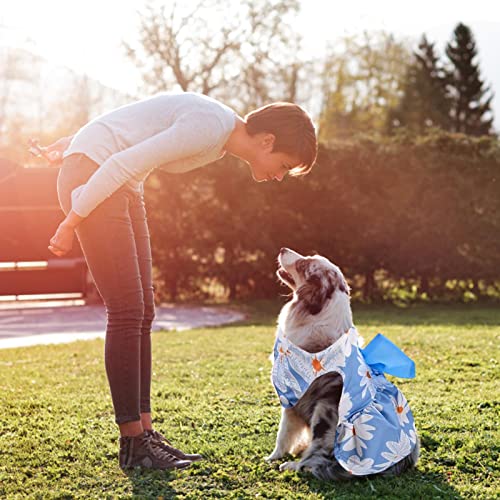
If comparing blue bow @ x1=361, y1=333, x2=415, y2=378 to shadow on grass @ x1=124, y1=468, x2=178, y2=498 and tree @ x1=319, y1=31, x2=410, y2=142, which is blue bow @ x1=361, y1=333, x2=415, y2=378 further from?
tree @ x1=319, y1=31, x2=410, y2=142

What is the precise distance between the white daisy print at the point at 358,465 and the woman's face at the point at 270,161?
1.35 meters

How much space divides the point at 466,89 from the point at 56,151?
4006 centimetres

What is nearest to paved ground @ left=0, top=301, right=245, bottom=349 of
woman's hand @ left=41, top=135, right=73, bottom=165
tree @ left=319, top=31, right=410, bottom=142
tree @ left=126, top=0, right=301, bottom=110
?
woman's hand @ left=41, top=135, right=73, bottom=165

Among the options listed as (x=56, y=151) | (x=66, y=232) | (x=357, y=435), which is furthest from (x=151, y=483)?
(x=56, y=151)

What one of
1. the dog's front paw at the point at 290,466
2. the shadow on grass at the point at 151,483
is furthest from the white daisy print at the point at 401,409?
the shadow on grass at the point at 151,483

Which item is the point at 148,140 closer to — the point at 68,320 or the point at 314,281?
the point at 314,281

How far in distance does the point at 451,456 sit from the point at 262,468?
0.95 metres

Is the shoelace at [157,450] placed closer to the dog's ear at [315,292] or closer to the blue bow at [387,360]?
the dog's ear at [315,292]

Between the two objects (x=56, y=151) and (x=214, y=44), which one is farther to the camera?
(x=214, y=44)

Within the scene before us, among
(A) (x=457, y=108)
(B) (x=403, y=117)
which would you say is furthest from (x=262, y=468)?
(A) (x=457, y=108)

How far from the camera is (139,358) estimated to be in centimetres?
342

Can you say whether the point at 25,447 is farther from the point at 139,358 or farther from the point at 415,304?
the point at 415,304

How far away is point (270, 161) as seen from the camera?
3.46 m

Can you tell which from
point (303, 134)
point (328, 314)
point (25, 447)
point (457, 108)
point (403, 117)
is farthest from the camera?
point (457, 108)
